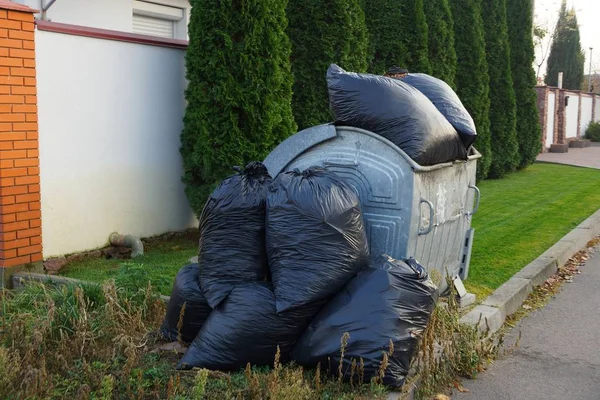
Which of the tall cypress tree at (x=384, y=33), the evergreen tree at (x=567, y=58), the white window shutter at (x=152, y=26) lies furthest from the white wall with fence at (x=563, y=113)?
the white window shutter at (x=152, y=26)

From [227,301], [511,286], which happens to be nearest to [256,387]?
[227,301]

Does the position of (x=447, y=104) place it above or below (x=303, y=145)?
above

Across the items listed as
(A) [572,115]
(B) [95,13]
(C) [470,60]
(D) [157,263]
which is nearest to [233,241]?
(D) [157,263]

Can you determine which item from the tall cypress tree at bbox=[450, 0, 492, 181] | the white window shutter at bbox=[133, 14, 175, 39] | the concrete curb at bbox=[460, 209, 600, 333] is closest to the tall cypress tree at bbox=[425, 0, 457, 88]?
the tall cypress tree at bbox=[450, 0, 492, 181]

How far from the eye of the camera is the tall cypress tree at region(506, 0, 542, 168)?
16516mm

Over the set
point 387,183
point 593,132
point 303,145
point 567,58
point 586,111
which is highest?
point 567,58

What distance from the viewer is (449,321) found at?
15.3 feet

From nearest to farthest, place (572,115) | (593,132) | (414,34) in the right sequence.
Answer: (414,34)
(572,115)
(593,132)

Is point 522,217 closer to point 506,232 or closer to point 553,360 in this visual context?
point 506,232

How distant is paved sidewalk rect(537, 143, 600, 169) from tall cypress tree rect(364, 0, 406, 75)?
9498 mm

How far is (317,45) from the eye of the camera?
878 cm

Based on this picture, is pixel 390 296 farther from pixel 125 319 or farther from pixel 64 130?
pixel 64 130

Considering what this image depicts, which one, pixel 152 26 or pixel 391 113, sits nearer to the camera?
pixel 391 113

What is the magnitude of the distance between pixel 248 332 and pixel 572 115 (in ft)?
89.1
